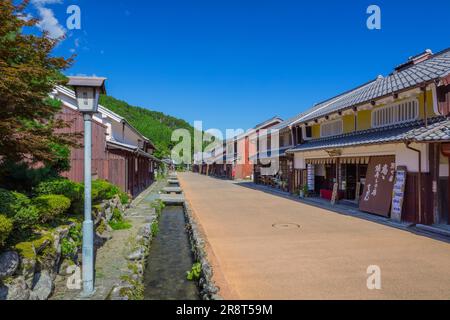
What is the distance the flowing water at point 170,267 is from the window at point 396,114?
1016 centimetres

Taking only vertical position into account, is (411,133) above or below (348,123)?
below

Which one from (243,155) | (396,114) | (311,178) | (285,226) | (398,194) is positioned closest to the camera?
(285,226)

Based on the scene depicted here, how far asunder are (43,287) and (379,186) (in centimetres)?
1261

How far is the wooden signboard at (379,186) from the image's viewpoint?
12.7 meters

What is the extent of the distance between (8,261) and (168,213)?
12.1m

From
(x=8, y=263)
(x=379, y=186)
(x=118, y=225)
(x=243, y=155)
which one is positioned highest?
(x=243, y=155)

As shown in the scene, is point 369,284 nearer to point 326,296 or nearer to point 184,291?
point 326,296

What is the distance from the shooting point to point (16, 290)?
452 centimetres

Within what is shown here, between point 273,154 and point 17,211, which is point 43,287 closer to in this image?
point 17,211

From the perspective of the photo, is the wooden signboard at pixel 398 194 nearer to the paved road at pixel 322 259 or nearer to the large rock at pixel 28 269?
the paved road at pixel 322 259

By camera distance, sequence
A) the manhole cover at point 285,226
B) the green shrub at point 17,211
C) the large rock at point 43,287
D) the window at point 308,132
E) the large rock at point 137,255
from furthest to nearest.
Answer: the window at point 308,132, the manhole cover at point 285,226, the large rock at point 137,255, the green shrub at point 17,211, the large rock at point 43,287

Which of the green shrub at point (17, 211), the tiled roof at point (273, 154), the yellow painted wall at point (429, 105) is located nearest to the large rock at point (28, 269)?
the green shrub at point (17, 211)

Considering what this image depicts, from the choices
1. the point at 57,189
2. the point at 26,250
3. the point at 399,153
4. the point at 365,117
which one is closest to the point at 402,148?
the point at 399,153

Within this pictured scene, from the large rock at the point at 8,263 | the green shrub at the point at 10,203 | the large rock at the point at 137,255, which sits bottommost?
the large rock at the point at 137,255
